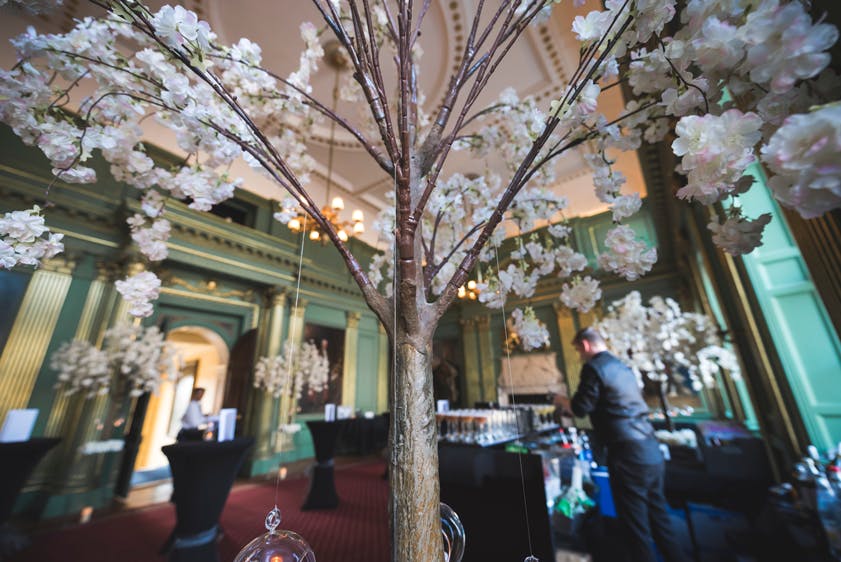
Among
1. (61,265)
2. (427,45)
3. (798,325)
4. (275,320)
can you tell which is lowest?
(798,325)

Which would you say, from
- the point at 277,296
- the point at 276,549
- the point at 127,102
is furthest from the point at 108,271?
the point at 276,549

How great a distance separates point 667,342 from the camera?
4.15m

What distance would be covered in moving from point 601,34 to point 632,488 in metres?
2.53

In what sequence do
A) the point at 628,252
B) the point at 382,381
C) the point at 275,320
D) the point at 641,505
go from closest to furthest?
the point at 628,252 → the point at 641,505 → the point at 275,320 → the point at 382,381

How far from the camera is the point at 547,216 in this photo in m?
1.21

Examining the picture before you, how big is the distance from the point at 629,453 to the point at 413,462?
2256 millimetres

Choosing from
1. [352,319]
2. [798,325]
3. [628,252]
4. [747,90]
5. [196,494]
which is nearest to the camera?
[747,90]

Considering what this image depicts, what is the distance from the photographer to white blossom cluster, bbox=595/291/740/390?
3928 mm

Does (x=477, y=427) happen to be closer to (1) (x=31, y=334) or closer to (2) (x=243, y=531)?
(2) (x=243, y=531)

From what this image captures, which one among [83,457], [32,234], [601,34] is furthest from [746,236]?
[83,457]

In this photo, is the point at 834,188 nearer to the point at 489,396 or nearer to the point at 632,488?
the point at 632,488

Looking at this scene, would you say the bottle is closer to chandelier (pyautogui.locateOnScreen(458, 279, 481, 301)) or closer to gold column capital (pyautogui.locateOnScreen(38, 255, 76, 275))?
chandelier (pyautogui.locateOnScreen(458, 279, 481, 301))

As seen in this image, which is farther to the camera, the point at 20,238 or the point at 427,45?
the point at 427,45

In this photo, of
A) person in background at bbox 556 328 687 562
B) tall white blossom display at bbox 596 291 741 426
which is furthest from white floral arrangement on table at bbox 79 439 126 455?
tall white blossom display at bbox 596 291 741 426
